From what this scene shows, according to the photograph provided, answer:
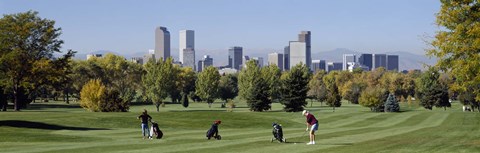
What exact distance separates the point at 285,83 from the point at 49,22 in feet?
122

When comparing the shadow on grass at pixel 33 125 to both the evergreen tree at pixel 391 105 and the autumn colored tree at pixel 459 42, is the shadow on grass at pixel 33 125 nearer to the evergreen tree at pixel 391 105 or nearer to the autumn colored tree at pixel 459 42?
the autumn colored tree at pixel 459 42

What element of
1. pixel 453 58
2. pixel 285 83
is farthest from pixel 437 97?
pixel 453 58

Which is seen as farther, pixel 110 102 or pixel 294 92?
pixel 294 92

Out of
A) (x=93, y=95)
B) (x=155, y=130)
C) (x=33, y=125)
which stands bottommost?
(x=33, y=125)

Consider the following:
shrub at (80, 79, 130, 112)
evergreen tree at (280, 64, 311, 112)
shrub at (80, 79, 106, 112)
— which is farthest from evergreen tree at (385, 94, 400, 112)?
shrub at (80, 79, 106, 112)

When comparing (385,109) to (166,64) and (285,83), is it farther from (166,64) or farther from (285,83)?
(166,64)

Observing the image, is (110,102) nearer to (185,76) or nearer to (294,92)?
(294,92)

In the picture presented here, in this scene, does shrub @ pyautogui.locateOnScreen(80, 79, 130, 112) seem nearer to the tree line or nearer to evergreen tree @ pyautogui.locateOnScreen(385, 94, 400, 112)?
the tree line

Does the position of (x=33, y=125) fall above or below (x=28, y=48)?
below

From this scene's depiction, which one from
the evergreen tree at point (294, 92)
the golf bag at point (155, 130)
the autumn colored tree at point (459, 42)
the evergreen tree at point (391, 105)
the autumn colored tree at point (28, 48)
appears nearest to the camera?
the autumn colored tree at point (459, 42)

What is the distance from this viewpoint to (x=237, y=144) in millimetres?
33062

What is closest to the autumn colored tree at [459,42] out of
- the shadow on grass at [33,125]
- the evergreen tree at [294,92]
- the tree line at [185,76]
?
the tree line at [185,76]

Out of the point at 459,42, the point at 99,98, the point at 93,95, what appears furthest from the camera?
the point at 99,98

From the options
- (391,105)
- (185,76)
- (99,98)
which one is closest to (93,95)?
(99,98)
